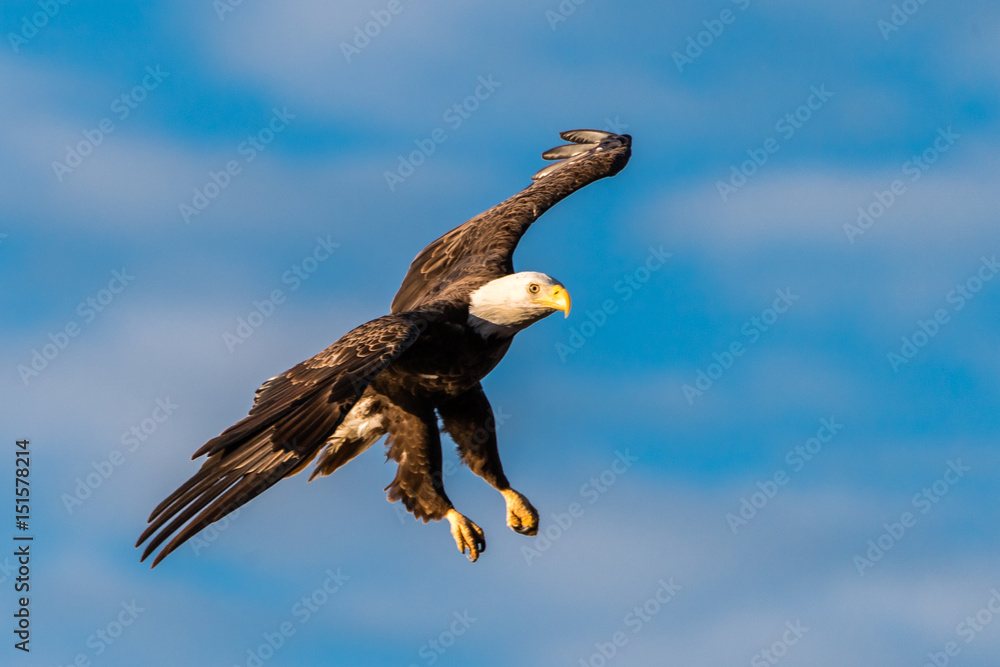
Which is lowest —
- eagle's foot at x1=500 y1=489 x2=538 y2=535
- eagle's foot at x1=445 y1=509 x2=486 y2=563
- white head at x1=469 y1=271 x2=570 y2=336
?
eagle's foot at x1=445 y1=509 x2=486 y2=563

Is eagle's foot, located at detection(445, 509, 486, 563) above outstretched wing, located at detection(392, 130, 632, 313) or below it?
below

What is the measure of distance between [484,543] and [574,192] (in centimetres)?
427

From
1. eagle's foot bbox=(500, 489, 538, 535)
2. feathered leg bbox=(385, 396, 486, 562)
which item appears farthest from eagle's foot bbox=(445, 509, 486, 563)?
eagle's foot bbox=(500, 489, 538, 535)

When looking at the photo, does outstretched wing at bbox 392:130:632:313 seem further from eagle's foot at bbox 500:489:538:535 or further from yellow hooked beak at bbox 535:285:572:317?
eagle's foot at bbox 500:489:538:535

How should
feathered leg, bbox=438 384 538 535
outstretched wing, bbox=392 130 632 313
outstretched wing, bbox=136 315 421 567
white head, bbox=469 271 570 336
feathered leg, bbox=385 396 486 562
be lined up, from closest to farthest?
outstretched wing, bbox=136 315 421 567, white head, bbox=469 271 570 336, feathered leg, bbox=385 396 486 562, feathered leg, bbox=438 384 538 535, outstretched wing, bbox=392 130 632 313

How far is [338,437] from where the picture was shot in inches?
577

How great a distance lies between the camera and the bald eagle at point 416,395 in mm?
12227

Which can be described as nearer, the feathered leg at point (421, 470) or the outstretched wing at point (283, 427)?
the outstretched wing at point (283, 427)

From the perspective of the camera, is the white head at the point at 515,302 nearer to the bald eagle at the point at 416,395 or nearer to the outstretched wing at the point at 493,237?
the bald eagle at the point at 416,395

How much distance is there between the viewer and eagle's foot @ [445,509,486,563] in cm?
1419

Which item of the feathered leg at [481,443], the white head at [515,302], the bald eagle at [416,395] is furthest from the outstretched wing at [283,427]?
the feathered leg at [481,443]

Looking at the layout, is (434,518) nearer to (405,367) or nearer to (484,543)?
(484,543)

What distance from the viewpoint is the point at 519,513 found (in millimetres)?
14758

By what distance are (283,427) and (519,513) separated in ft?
9.83
